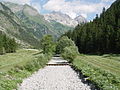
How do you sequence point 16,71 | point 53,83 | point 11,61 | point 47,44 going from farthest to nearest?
point 47,44 → point 11,61 → point 16,71 → point 53,83

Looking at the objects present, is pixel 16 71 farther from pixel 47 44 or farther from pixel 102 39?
pixel 47 44

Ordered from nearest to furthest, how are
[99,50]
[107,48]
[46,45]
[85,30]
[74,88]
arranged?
[74,88]
[107,48]
[99,50]
[46,45]
[85,30]

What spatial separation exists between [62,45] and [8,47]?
183ft

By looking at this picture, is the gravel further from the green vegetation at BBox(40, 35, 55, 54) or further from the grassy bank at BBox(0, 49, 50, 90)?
the green vegetation at BBox(40, 35, 55, 54)

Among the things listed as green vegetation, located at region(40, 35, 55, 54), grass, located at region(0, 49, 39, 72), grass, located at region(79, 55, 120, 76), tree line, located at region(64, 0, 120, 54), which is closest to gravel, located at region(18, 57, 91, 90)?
grass, located at region(79, 55, 120, 76)

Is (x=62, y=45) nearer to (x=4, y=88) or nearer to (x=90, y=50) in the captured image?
(x=90, y=50)

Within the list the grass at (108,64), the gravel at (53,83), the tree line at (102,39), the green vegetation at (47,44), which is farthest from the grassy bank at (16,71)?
the green vegetation at (47,44)

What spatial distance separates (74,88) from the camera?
30.7 metres

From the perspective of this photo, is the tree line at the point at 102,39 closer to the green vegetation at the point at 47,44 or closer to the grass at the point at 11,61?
the green vegetation at the point at 47,44

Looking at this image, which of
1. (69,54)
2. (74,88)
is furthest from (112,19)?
(74,88)

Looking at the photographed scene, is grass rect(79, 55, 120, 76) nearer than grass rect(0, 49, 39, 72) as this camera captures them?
Yes

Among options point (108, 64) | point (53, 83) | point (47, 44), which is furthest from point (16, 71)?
point (47, 44)

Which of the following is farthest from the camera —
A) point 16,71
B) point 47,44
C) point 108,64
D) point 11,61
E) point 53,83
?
point 47,44

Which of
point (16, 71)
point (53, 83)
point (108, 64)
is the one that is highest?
point (16, 71)
